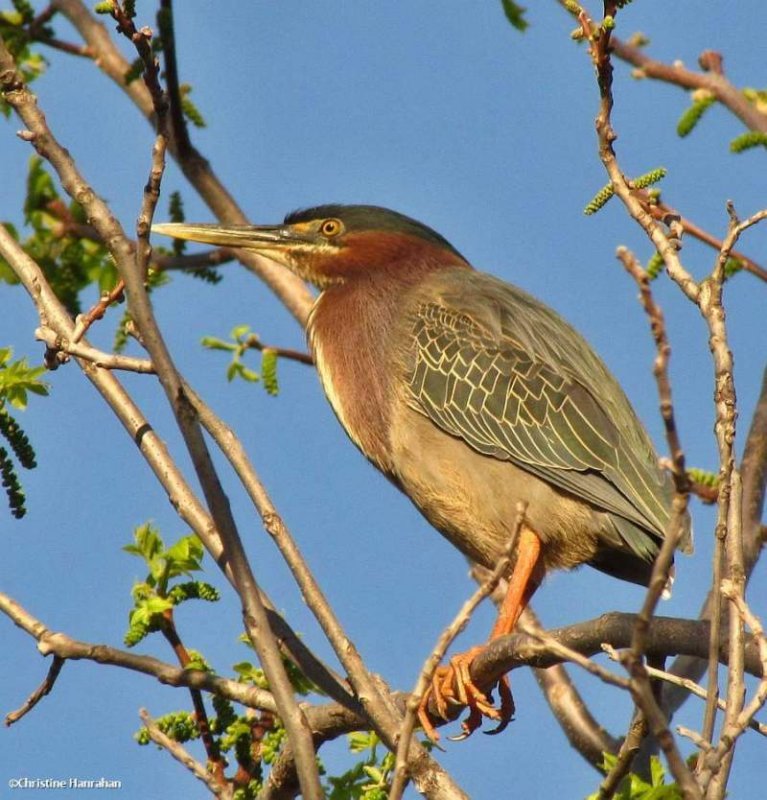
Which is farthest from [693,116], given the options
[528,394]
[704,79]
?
[528,394]

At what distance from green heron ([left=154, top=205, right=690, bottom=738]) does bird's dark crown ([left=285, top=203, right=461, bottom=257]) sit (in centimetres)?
13

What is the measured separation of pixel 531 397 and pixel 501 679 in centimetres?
115

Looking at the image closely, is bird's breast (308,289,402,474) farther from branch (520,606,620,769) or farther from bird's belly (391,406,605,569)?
branch (520,606,620,769)

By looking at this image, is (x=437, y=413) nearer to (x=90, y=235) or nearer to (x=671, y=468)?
(x=90, y=235)

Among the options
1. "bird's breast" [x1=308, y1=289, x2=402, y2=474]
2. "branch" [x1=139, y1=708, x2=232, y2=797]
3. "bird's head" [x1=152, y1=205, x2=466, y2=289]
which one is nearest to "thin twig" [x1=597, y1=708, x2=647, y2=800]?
"branch" [x1=139, y1=708, x2=232, y2=797]

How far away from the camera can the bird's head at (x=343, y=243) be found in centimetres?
593

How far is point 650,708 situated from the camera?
195 centimetres

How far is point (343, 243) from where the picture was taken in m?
6.00

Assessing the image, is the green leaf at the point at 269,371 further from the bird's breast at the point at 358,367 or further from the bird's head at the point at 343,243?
the bird's head at the point at 343,243

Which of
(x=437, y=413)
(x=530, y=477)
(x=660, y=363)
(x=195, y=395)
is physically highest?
(x=437, y=413)

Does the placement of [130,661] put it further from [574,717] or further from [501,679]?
[574,717]

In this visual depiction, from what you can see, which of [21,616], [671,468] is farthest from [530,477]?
[671,468]

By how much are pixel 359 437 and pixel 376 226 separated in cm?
120

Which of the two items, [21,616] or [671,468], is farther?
[21,616]
